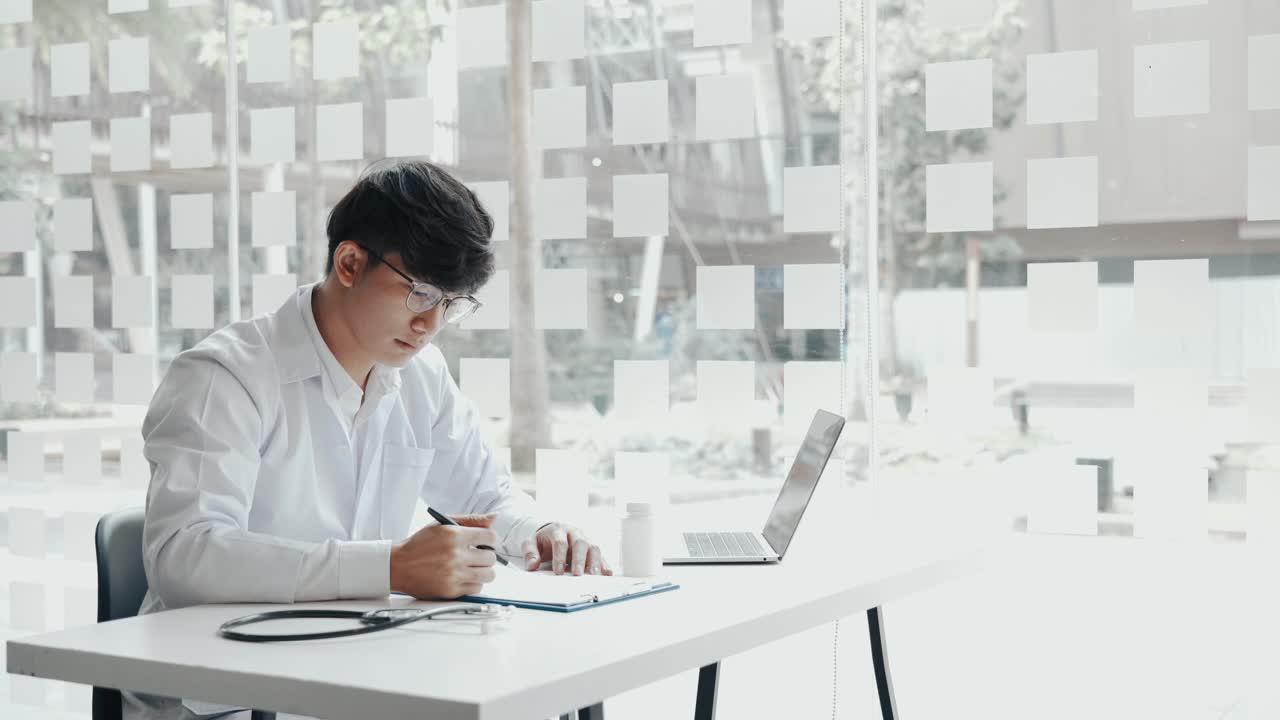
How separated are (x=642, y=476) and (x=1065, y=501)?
3.56ft

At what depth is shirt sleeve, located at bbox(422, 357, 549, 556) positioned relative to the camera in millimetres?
2285

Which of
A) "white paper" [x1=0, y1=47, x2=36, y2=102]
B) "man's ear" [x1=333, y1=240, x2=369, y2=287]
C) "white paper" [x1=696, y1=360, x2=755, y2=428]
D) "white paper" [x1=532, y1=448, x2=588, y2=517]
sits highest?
"white paper" [x1=0, y1=47, x2=36, y2=102]

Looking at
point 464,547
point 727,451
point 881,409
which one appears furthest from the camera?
point 727,451

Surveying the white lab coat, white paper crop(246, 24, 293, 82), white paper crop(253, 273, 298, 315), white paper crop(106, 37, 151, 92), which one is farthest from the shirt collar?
white paper crop(106, 37, 151, 92)

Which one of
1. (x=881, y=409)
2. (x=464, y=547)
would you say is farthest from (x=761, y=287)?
(x=464, y=547)

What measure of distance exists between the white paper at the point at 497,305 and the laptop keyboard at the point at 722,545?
1294 mm

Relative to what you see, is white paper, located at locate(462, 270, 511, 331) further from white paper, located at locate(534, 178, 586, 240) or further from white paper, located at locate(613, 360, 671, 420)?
white paper, located at locate(613, 360, 671, 420)

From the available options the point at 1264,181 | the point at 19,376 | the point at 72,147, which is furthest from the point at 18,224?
the point at 1264,181

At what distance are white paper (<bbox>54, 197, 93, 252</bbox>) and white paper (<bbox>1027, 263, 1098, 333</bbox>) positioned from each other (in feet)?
9.88

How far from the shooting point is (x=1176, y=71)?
2656mm

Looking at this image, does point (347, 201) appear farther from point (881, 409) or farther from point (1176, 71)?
point (1176, 71)

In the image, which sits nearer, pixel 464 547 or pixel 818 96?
pixel 464 547

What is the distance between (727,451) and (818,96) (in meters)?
0.98

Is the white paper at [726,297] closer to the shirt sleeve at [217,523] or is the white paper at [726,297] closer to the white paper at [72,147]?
the shirt sleeve at [217,523]
